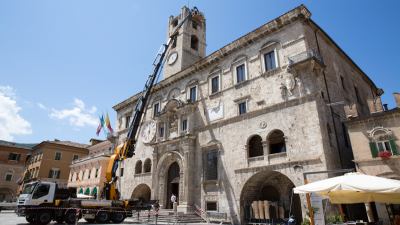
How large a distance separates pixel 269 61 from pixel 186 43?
47.4 ft

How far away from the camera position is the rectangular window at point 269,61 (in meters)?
19.7

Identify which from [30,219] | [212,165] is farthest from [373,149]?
[30,219]

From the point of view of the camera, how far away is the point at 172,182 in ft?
79.5

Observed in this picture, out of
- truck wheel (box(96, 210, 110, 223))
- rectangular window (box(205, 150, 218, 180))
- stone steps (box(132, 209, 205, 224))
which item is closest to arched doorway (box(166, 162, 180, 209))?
stone steps (box(132, 209, 205, 224))

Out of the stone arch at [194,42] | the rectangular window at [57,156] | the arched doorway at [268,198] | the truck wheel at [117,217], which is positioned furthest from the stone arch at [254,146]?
the rectangular window at [57,156]

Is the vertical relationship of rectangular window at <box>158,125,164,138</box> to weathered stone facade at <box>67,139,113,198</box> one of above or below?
above

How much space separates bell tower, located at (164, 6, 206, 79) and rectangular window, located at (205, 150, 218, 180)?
12357mm

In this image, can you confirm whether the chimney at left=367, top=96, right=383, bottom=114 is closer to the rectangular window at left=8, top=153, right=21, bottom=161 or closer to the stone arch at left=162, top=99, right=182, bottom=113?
the stone arch at left=162, top=99, right=182, bottom=113

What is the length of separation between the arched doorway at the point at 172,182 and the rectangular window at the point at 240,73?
9815 mm

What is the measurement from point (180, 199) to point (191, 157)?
3.59 metres

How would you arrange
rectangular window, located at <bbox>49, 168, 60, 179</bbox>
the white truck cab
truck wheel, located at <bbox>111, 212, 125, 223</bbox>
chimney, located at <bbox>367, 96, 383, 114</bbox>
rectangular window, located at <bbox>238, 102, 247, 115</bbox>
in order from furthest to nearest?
rectangular window, located at <bbox>49, 168, 60, 179</bbox>, rectangular window, located at <bbox>238, 102, 247, 115</bbox>, truck wheel, located at <bbox>111, 212, 125, 223</bbox>, the white truck cab, chimney, located at <bbox>367, 96, 383, 114</bbox>

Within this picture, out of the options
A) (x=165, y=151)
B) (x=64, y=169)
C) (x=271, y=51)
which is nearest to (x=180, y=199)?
(x=165, y=151)

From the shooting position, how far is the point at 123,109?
35.2 meters

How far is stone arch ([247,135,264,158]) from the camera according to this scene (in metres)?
19.2
